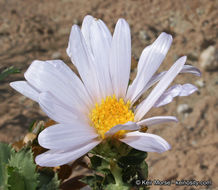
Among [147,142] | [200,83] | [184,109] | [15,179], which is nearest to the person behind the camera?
[147,142]

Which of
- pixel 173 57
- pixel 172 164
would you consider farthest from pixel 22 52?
pixel 172 164

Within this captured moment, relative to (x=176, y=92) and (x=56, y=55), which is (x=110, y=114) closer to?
(x=176, y=92)

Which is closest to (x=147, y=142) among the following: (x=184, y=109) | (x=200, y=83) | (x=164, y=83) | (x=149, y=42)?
(x=164, y=83)

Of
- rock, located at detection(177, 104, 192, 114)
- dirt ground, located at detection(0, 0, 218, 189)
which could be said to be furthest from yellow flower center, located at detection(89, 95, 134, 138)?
rock, located at detection(177, 104, 192, 114)

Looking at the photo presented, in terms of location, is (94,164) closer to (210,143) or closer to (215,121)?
(210,143)

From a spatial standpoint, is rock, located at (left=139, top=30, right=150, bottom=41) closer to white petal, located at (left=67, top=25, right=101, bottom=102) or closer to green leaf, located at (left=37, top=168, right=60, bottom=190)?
white petal, located at (left=67, top=25, right=101, bottom=102)

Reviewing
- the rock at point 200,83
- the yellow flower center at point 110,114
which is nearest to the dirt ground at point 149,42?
the rock at point 200,83

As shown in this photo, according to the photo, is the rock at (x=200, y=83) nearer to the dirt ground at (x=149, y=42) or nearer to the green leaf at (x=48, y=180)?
the dirt ground at (x=149, y=42)
